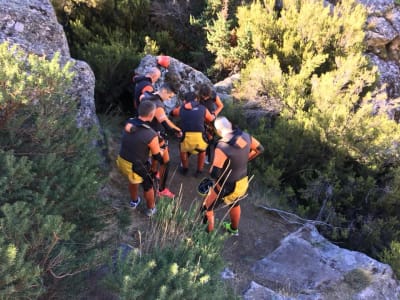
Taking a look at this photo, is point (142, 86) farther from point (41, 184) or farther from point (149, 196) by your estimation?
point (41, 184)

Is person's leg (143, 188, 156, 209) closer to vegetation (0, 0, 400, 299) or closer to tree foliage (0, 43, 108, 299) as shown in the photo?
vegetation (0, 0, 400, 299)

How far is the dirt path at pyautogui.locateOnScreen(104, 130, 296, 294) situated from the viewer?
198 inches

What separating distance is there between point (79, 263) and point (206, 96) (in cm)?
376

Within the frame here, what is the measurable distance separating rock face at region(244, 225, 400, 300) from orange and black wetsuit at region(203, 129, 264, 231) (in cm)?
95

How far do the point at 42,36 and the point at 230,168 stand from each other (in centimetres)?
351

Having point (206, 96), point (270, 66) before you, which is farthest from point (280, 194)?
point (270, 66)

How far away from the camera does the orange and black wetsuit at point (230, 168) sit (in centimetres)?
462

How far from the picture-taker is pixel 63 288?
10.8 feet

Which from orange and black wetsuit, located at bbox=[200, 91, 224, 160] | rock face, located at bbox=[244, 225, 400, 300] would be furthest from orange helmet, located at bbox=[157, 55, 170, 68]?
rock face, located at bbox=[244, 225, 400, 300]

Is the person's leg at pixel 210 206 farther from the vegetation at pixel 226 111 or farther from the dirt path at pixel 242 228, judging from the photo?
the vegetation at pixel 226 111

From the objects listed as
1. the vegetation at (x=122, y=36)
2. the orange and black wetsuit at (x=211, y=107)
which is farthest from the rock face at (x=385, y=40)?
the orange and black wetsuit at (x=211, y=107)

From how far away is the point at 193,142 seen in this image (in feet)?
19.8

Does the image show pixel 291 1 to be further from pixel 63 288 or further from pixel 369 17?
pixel 63 288

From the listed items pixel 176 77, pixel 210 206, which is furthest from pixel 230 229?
pixel 176 77
